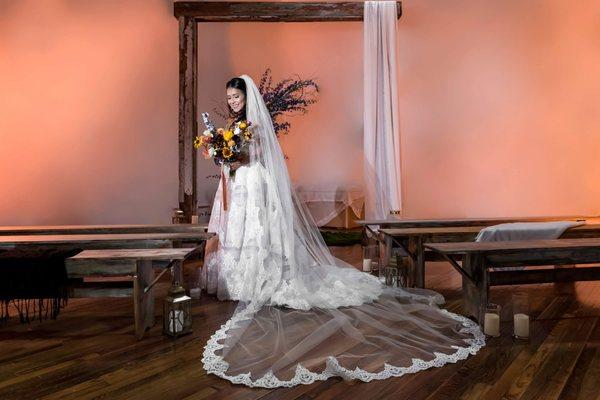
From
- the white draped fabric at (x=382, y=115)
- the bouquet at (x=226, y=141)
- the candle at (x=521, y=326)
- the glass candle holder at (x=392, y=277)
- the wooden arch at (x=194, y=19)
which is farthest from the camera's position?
the wooden arch at (x=194, y=19)

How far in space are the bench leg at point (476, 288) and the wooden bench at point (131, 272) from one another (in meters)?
1.74

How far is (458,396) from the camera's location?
1.67m

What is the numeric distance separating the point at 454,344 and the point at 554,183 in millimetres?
4518

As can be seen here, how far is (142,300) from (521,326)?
213cm

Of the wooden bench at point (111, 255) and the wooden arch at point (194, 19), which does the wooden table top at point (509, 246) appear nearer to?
the wooden bench at point (111, 255)

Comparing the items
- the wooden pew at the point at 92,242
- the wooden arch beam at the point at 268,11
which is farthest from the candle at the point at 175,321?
the wooden arch beam at the point at 268,11

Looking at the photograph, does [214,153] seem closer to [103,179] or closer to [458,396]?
[458,396]

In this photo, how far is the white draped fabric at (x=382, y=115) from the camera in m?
4.92

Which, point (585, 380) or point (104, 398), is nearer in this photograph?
point (104, 398)

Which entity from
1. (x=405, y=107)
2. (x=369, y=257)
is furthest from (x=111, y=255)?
(x=405, y=107)

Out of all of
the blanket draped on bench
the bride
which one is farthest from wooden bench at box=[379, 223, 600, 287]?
the blanket draped on bench

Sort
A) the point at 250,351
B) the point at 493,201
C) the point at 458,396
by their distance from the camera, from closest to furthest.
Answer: the point at 458,396
the point at 250,351
the point at 493,201

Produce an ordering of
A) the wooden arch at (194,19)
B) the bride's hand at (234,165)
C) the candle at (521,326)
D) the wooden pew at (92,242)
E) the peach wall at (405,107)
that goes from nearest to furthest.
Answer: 1. the candle at (521,326)
2. the wooden pew at (92,242)
3. the bride's hand at (234,165)
4. the wooden arch at (194,19)
5. the peach wall at (405,107)

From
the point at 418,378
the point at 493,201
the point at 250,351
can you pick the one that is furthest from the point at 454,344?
the point at 493,201
